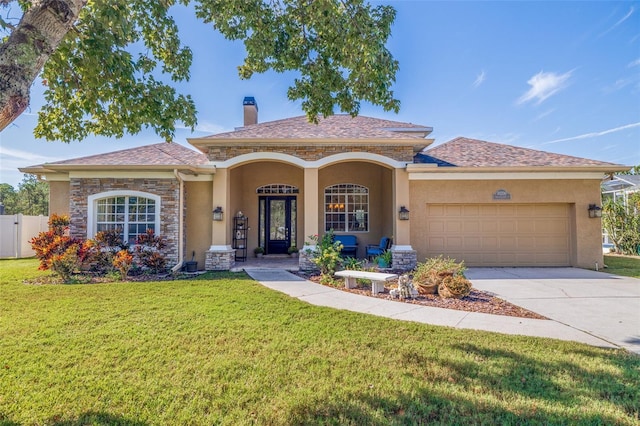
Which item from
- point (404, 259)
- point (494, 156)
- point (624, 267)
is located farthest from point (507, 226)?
point (624, 267)

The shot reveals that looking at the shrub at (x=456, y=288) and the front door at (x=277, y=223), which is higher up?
the front door at (x=277, y=223)

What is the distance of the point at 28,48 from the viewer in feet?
8.61

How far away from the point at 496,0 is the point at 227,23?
6891 millimetres

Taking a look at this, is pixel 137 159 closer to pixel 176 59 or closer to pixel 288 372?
pixel 176 59

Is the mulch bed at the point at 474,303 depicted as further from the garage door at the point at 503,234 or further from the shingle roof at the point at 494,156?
the shingle roof at the point at 494,156

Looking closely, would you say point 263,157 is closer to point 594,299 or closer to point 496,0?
point 496,0

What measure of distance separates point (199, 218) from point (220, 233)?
1016mm

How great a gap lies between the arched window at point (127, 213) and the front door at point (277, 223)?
4460mm

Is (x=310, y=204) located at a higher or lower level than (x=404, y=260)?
higher

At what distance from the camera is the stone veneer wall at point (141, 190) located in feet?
32.1

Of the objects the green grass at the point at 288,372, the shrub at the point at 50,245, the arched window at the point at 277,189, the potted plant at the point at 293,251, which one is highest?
the arched window at the point at 277,189

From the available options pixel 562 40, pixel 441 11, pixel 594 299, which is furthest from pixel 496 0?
pixel 594 299

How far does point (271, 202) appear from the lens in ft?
43.8

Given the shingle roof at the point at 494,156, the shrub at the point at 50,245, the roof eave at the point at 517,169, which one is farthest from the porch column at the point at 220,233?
the shingle roof at the point at 494,156
